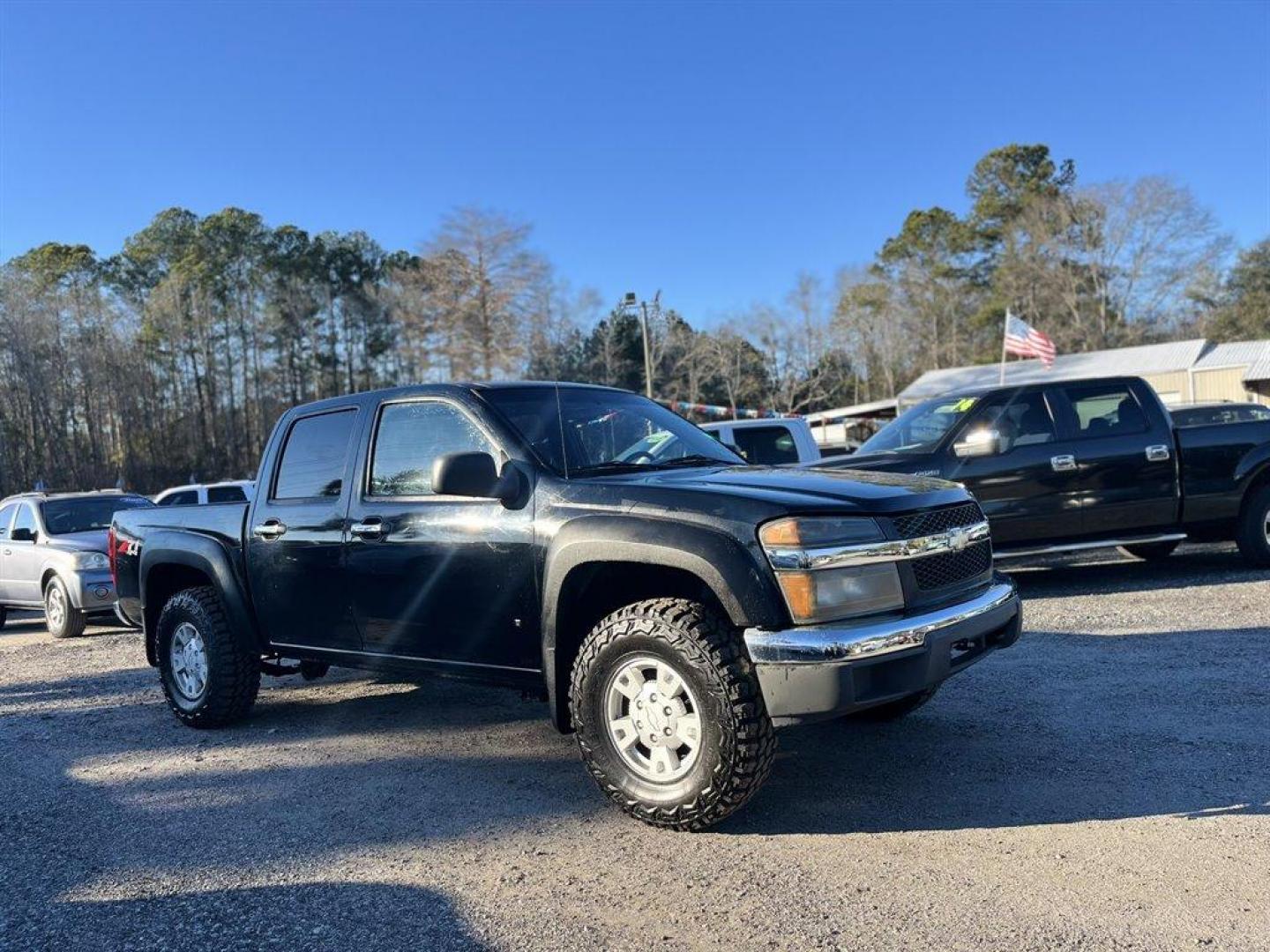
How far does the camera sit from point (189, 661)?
5992mm

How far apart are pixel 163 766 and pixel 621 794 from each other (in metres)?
2.80

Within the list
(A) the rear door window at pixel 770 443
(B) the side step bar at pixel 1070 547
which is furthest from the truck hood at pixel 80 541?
(B) the side step bar at pixel 1070 547

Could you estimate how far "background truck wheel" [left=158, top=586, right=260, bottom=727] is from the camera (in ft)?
18.7

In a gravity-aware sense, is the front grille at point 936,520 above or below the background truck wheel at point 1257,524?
above

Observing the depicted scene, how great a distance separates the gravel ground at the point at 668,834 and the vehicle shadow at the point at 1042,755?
19 millimetres

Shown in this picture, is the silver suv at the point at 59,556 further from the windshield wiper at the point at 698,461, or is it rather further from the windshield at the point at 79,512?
the windshield wiper at the point at 698,461

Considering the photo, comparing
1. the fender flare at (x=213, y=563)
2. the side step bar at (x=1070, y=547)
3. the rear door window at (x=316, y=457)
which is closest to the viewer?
the rear door window at (x=316, y=457)

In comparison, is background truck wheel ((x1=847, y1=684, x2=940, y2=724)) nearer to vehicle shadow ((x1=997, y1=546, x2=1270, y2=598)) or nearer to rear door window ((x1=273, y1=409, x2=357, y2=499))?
rear door window ((x1=273, y1=409, x2=357, y2=499))

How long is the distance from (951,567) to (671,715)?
1.34m

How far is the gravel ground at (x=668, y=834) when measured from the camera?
3070 mm

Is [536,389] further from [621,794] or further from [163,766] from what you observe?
[163,766]

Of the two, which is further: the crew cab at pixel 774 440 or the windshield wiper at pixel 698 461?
the crew cab at pixel 774 440

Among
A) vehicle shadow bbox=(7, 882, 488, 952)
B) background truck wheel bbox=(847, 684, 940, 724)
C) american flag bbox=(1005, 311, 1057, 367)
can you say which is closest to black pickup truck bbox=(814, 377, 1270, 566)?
background truck wheel bbox=(847, 684, 940, 724)

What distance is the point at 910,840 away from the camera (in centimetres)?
361
